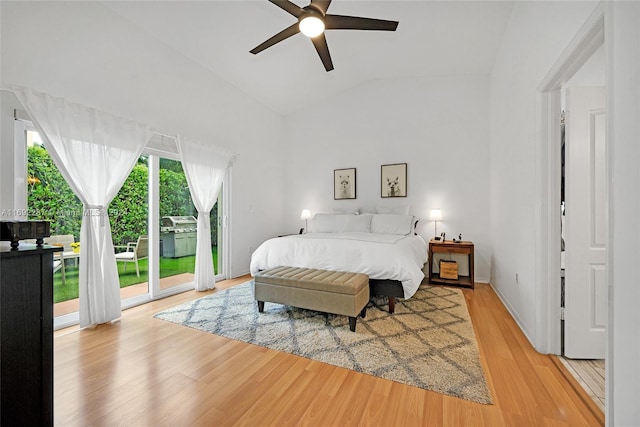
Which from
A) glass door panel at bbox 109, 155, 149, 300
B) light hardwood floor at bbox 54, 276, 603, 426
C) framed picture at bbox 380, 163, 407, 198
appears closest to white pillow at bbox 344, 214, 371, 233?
framed picture at bbox 380, 163, 407, 198

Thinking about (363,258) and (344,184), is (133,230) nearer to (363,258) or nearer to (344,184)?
(363,258)

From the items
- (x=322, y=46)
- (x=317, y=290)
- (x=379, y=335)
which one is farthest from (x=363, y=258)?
(x=322, y=46)

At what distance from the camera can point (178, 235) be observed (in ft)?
11.8

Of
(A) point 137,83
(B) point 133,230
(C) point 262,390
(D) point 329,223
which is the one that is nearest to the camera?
(C) point 262,390

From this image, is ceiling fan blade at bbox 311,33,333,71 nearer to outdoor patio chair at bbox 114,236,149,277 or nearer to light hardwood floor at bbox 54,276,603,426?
light hardwood floor at bbox 54,276,603,426

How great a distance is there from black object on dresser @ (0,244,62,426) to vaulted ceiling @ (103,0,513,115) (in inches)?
112

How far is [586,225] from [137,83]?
14.1 feet

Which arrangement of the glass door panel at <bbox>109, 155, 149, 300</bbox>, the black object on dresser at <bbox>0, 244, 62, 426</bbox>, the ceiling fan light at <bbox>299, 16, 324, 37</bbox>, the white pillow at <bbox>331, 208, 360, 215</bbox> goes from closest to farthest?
the black object on dresser at <bbox>0, 244, 62, 426</bbox>, the ceiling fan light at <bbox>299, 16, 324, 37</bbox>, the glass door panel at <bbox>109, 155, 149, 300</bbox>, the white pillow at <bbox>331, 208, 360, 215</bbox>

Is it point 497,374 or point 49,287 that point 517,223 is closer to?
point 497,374

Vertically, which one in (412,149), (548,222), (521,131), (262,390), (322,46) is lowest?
(262,390)

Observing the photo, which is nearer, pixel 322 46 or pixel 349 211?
pixel 322 46

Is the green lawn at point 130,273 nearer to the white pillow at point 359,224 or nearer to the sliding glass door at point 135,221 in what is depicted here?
the sliding glass door at point 135,221

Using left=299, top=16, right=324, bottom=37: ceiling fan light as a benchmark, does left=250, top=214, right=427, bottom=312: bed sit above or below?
below

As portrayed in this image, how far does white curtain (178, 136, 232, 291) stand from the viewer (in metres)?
3.52
